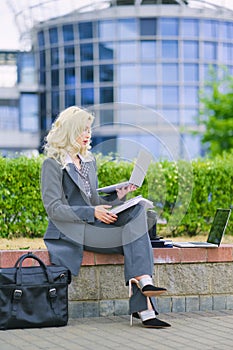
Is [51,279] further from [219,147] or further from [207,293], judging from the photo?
[219,147]

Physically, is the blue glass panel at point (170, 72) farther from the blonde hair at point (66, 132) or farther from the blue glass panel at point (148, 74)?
the blonde hair at point (66, 132)

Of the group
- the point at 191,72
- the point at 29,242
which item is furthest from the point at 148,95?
the point at 29,242

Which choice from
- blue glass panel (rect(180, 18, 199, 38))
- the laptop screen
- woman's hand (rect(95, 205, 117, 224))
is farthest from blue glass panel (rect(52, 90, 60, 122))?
woman's hand (rect(95, 205, 117, 224))

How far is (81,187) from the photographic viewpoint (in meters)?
5.50

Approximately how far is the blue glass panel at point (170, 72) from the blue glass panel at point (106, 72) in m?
4.25

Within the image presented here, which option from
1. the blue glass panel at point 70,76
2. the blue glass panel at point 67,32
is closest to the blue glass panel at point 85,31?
the blue glass panel at point 67,32

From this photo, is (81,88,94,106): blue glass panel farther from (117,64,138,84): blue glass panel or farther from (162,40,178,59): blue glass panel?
(162,40,178,59): blue glass panel

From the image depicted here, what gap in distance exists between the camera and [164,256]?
5855 mm

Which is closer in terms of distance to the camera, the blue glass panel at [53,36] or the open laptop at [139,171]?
the open laptop at [139,171]

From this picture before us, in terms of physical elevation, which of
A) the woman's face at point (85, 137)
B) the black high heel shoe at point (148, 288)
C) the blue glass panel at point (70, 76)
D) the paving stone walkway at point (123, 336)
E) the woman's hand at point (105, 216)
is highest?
the blue glass panel at point (70, 76)

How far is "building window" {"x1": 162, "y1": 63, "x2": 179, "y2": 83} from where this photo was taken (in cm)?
5953

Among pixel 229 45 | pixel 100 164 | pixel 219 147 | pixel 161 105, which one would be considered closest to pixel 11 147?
pixel 161 105

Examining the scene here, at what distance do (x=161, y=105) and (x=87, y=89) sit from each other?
19.8 ft

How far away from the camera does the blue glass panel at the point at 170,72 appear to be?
59531mm
